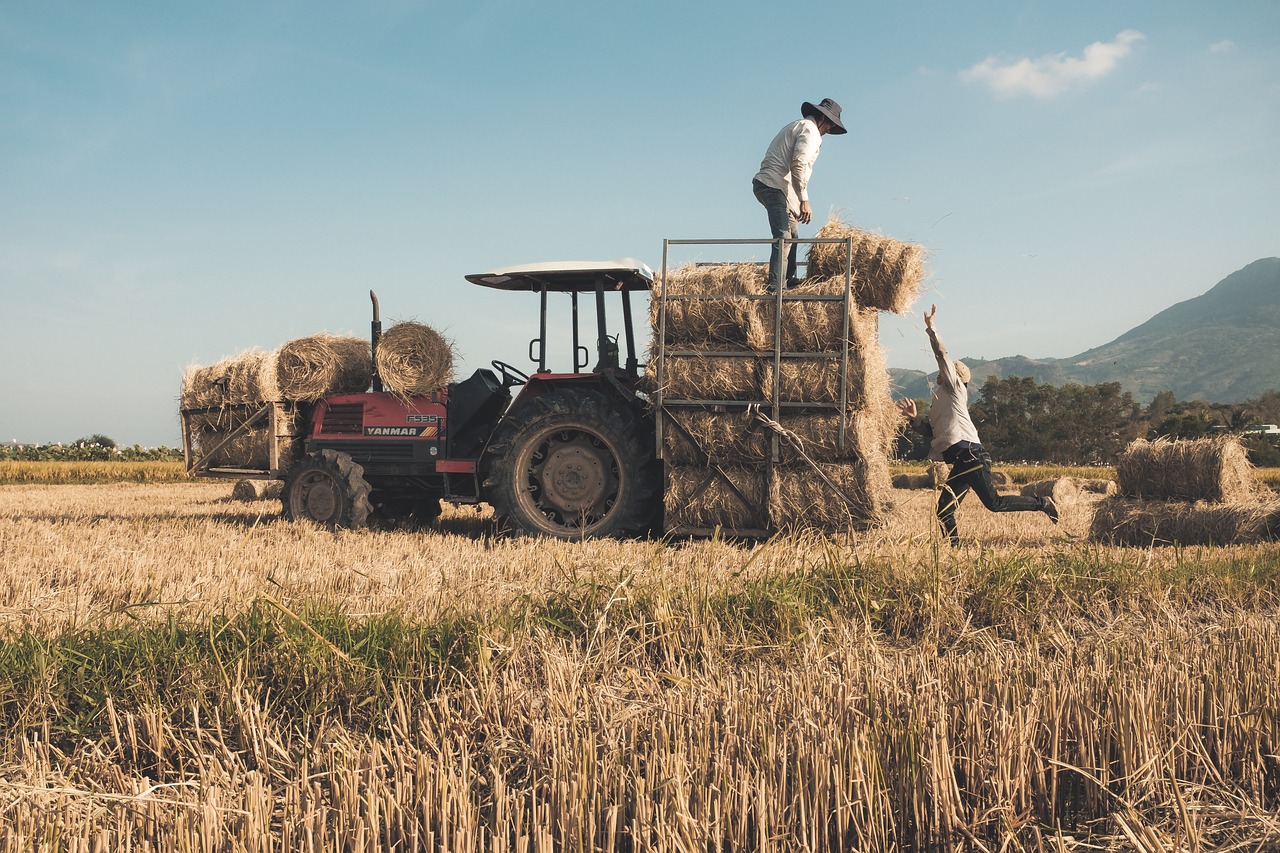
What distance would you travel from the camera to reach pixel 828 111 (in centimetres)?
723

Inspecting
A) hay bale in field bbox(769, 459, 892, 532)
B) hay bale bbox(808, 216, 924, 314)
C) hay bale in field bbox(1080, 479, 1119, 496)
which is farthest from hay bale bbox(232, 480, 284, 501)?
hay bale in field bbox(1080, 479, 1119, 496)

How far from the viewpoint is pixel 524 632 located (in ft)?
11.2

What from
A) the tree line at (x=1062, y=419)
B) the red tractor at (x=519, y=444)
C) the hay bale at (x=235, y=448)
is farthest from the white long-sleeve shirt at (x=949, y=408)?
the tree line at (x=1062, y=419)

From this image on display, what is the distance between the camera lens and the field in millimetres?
2203

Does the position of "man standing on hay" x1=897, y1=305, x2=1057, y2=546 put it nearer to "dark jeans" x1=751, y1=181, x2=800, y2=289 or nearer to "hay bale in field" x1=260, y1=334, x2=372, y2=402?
"dark jeans" x1=751, y1=181, x2=800, y2=289

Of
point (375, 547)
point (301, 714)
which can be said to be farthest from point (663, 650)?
point (375, 547)

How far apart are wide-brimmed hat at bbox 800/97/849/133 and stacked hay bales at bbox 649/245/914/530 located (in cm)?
146

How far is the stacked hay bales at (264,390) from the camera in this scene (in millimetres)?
8789

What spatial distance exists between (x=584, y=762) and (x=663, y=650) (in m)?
1.26

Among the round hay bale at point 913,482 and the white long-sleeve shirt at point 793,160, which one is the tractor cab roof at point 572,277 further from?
the round hay bale at point 913,482

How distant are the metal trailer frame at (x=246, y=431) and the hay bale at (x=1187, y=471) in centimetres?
865

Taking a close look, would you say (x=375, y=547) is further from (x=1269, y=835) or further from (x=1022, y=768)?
(x=1269, y=835)

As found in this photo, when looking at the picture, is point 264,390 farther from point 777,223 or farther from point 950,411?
point 950,411

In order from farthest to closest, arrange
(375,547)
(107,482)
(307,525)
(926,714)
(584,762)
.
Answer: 1. (107,482)
2. (307,525)
3. (375,547)
4. (926,714)
5. (584,762)
